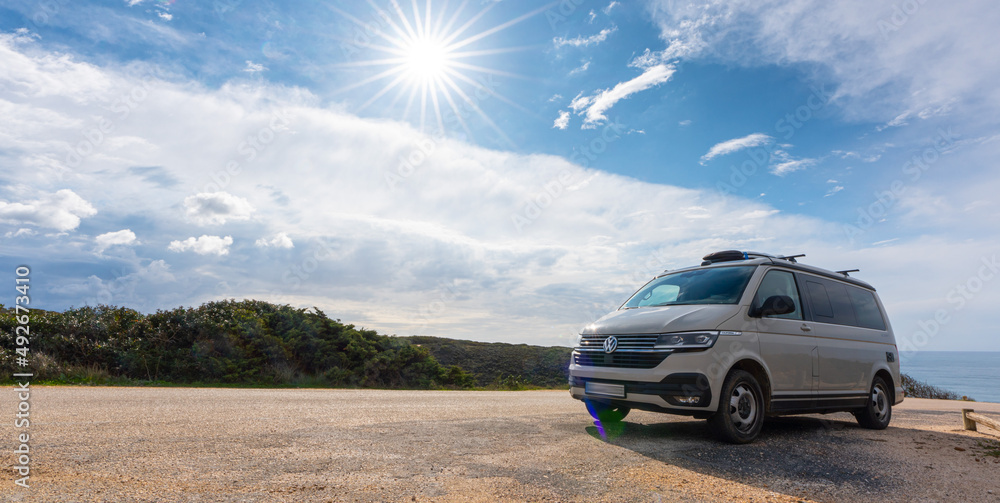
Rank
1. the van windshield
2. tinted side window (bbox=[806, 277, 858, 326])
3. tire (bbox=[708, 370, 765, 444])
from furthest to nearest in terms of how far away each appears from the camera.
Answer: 1. tinted side window (bbox=[806, 277, 858, 326])
2. the van windshield
3. tire (bbox=[708, 370, 765, 444])

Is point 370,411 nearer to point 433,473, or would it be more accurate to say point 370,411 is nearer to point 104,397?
point 433,473

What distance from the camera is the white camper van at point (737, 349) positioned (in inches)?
225

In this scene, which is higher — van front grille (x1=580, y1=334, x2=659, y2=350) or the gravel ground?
van front grille (x1=580, y1=334, x2=659, y2=350)

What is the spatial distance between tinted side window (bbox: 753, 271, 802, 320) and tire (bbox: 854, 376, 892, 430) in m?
2.30

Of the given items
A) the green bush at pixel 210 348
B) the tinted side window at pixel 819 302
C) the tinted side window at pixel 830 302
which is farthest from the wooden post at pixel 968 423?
the green bush at pixel 210 348

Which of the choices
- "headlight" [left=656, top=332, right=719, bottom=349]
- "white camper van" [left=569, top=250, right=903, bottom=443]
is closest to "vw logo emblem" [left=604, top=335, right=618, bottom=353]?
"white camper van" [left=569, top=250, right=903, bottom=443]

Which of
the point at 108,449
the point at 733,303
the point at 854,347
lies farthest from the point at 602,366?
the point at 108,449

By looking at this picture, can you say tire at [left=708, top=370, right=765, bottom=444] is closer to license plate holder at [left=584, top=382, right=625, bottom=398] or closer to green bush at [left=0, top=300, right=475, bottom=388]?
license plate holder at [left=584, top=382, right=625, bottom=398]

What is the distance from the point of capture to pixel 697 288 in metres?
Result: 6.89

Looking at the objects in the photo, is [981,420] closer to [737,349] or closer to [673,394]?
[737,349]

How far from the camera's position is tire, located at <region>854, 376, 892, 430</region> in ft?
26.3

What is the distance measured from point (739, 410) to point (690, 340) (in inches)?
39.5

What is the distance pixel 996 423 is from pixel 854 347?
69.5 inches

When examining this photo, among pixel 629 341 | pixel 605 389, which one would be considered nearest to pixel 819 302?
pixel 629 341
